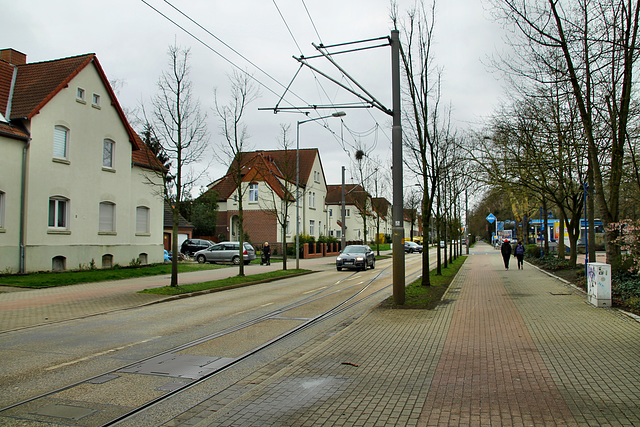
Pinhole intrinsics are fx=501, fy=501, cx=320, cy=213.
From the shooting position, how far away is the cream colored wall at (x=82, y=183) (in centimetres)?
2006

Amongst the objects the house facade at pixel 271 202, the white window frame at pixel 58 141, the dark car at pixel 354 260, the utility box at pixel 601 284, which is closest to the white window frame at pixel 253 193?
the house facade at pixel 271 202

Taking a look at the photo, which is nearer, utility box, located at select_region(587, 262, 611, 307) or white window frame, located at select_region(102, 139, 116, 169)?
utility box, located at select_region(587, 262, 611, 307)

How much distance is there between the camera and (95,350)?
7.92 m

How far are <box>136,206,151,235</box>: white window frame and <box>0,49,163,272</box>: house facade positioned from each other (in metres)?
0.12

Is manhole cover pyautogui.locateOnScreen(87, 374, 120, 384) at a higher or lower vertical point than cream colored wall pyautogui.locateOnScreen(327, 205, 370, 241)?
lower

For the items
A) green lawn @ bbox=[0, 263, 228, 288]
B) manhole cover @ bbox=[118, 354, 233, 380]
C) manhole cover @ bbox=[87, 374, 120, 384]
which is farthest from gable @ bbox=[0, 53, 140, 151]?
manhole cover @ bbox=[87, 374, 120, 384]

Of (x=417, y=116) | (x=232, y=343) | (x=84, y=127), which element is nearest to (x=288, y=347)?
(x=232, y=343)

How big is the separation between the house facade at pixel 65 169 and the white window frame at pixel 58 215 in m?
0.04

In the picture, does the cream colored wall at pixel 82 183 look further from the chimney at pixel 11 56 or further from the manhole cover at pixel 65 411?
the manhole cover at pixel 65 411

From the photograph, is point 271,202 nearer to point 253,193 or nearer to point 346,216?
point 253,193

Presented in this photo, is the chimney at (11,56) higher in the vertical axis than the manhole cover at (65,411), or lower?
higher

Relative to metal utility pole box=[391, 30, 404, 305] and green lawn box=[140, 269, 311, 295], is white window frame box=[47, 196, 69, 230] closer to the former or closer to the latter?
green lawn box=[140, 269, 311, 295]

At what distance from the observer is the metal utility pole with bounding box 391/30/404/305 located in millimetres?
11938

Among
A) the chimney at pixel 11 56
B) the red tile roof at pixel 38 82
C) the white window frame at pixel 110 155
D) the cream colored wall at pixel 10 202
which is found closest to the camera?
the cream colored wall at pixel 10 202
